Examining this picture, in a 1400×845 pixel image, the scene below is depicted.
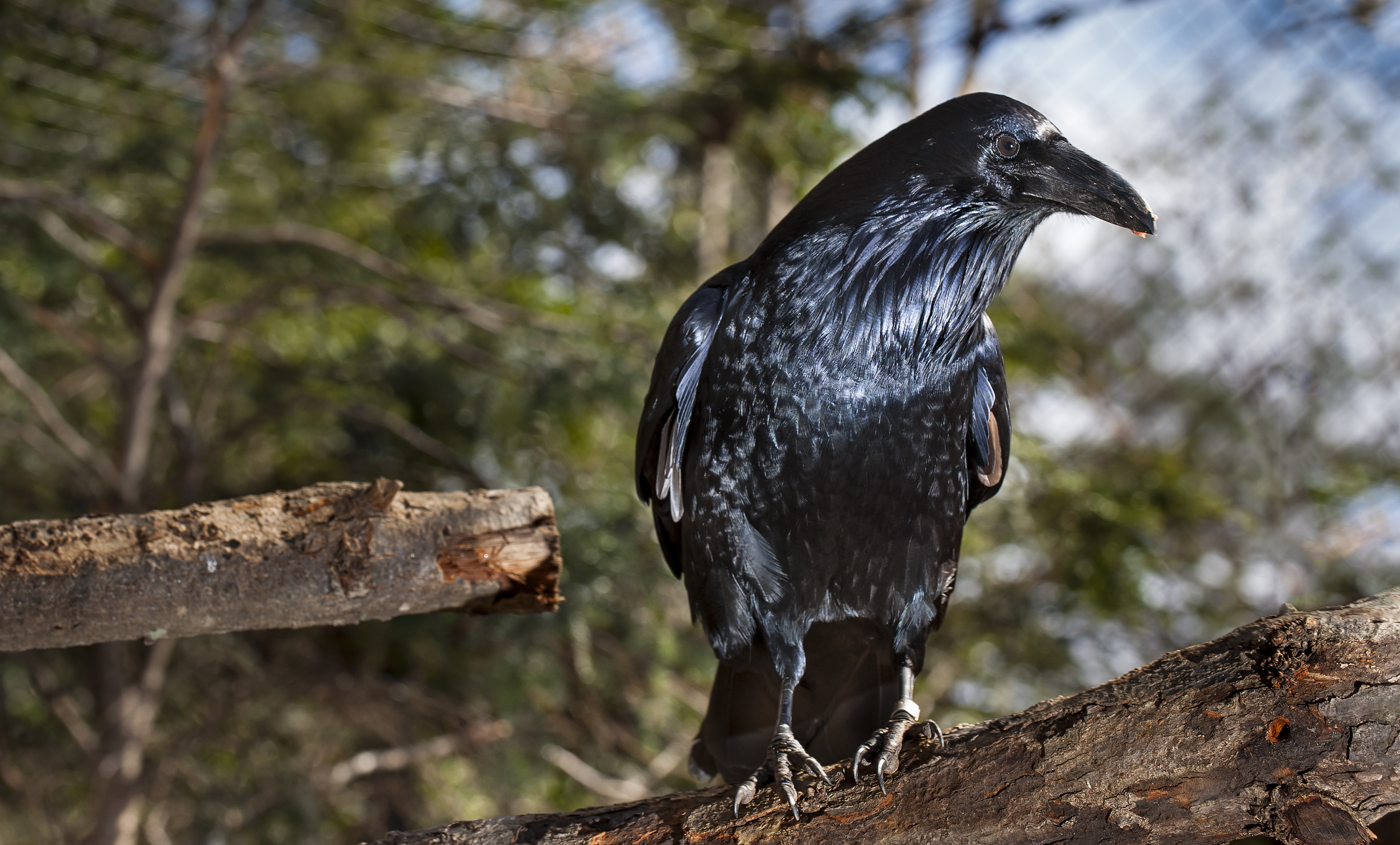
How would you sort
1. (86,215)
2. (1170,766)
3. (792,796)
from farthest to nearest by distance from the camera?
(86,215) < (792,796) < (1170,766)

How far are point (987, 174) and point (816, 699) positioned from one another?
835 millimetres

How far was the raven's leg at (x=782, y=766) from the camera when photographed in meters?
1.28

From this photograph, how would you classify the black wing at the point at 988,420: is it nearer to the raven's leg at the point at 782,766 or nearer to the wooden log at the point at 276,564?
the raven's leg at the point at 782,766

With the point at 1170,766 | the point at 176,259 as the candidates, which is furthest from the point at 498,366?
the point at 1170,766

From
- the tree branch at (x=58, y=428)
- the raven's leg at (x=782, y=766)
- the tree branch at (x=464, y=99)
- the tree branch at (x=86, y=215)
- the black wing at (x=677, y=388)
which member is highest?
the tree branch at (x=464, y=99)

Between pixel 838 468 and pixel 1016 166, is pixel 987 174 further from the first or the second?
pixel 838 468

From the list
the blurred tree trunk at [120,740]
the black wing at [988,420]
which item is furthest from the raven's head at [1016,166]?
the blurred tree trunk at [120,740]

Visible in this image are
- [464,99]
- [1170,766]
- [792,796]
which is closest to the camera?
→ [1170,766]

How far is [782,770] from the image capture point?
4.28 ft

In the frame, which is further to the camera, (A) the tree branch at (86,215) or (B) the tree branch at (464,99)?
(B) the tree branch at (464,99)

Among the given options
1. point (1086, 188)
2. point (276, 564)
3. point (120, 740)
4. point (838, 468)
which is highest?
point (1086, 188)

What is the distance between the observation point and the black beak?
127cm

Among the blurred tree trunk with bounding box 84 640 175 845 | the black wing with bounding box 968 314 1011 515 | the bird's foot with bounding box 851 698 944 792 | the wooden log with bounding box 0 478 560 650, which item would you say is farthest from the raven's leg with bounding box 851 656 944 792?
the blurred tree trunk with bounding box 84 640 175 845

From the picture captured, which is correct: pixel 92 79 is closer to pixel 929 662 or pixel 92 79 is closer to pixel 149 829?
pixel 149 829
